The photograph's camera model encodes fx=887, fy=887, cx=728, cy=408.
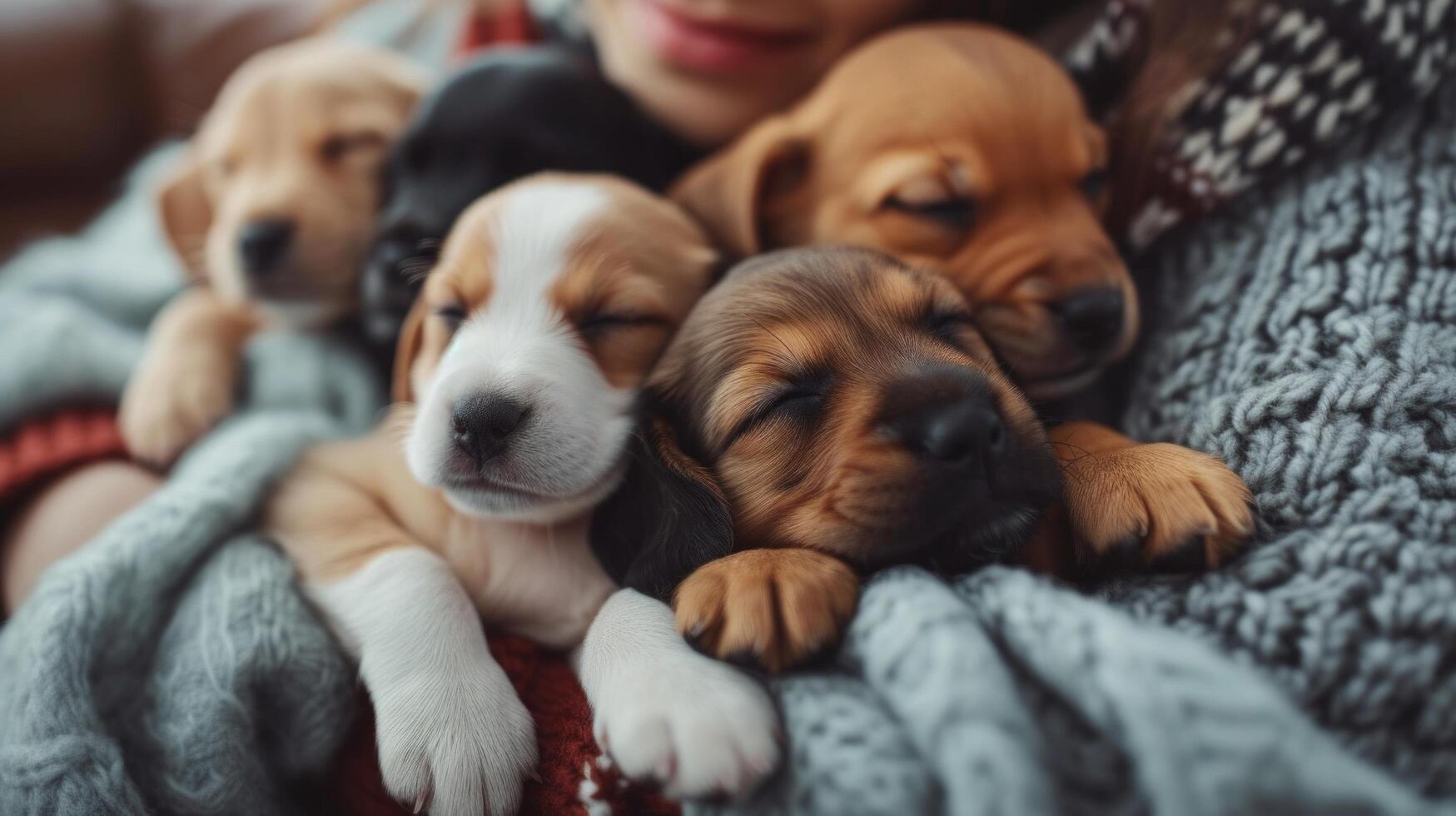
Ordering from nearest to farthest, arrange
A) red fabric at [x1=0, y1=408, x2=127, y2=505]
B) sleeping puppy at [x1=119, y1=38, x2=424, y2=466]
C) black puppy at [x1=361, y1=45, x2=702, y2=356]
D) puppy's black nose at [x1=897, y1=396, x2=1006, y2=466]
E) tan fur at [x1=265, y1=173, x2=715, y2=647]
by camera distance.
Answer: puppy's black nose at [x1=897, y1=396, x2=1006, y2=466]
tan fur at [x1=265, y1=173, x2=715, y2=647]
red fabric at [x1=0, y1=408, x2=127, y2=505]
black puppy at [x1=361, y1=45, x2=702, y2=356]
sleeping puppy at [x1=119, y1=38, x2=424, y2=466]

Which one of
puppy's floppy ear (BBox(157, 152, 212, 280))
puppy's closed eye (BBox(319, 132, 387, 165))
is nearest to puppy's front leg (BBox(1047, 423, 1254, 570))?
puppy's closed eye (BBox(319, 132, 387, 165))

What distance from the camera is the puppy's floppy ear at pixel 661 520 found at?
1.34 m

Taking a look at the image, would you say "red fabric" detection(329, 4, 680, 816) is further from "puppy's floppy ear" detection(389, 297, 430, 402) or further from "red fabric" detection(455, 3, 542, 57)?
"red fabric" detection(455, 3, 542, 57)

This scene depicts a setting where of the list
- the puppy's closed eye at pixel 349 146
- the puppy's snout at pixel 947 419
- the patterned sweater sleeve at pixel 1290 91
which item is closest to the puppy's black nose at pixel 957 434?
the puppy's snout at pixel 947 419

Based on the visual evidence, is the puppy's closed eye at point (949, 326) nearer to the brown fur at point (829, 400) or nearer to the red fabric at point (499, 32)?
the brown fur at point (829, 400)

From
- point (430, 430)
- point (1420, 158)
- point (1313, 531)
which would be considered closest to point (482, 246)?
point (430, 430)

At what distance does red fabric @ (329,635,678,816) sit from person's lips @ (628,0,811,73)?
1.55 meters

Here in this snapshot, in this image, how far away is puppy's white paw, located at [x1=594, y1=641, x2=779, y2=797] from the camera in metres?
0.99

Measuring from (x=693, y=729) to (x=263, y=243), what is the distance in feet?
6.12

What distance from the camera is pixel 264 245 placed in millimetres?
2268

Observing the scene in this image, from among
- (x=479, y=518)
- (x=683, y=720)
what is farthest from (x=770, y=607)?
(x=479, y=518)

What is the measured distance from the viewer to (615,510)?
1.51 metres

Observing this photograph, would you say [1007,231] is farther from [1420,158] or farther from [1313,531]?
[1313,531]

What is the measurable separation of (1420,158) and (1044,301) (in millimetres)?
715
